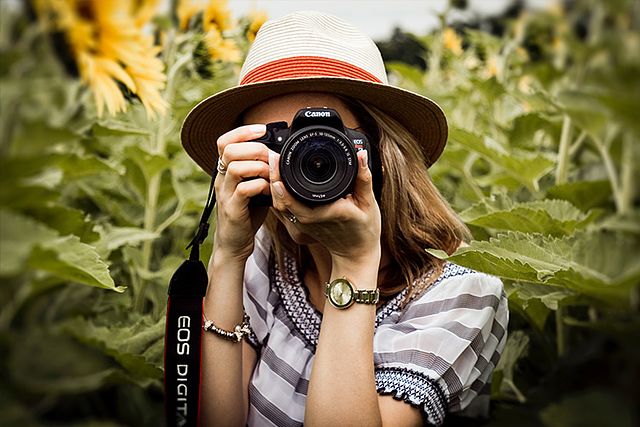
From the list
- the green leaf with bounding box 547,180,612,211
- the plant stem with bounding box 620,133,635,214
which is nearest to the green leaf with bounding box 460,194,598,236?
the green leaf with bounding box 547,180,612,211

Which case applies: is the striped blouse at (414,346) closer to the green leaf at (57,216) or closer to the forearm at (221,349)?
the forearm at (221,349)

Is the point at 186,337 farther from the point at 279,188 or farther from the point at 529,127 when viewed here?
the point at 529,127

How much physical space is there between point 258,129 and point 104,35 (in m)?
0.67

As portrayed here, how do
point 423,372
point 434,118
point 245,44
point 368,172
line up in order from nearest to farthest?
point 368,172, point 423,372, point 434,118, point 245,44

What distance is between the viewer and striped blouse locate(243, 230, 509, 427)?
128cm

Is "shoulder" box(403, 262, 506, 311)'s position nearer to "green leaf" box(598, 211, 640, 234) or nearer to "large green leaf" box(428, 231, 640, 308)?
"large green leaf" box(428, 231, 640, 308)

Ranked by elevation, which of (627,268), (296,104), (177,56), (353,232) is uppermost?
→ (177,56)

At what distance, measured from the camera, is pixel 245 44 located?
2.11 metres

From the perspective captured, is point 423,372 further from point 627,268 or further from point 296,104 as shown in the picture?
point 627,268

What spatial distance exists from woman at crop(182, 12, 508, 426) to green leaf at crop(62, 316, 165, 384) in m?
0.11

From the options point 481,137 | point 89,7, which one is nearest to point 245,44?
point 481,137

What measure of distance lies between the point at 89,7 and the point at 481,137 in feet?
4.23

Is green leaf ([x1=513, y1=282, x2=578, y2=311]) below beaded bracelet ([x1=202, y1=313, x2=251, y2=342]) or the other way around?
below

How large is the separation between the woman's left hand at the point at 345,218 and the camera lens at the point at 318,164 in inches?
0.6
